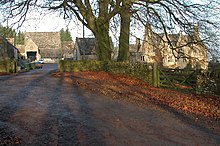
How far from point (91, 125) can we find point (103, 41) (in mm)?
18702

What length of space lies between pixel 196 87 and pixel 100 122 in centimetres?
862

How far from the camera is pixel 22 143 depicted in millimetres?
5449

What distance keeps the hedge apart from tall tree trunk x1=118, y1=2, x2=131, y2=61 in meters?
1.68

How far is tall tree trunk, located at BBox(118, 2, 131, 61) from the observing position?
1961cm

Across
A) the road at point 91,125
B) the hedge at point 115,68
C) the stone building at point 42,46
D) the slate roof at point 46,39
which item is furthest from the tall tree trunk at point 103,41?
the slate roof at point 46,39

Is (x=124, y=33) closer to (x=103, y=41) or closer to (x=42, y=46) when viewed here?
(x=103, y=41)

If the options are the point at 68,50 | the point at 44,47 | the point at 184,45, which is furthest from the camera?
the point at 68,50

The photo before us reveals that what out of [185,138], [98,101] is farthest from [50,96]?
[185,138]

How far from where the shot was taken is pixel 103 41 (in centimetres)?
2533

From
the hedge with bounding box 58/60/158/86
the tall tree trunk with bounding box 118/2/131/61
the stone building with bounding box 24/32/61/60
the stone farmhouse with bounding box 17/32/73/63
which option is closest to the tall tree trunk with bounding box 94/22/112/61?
the hedge with bounding box 58/60/158/86

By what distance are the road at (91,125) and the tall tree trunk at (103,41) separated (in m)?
15.0

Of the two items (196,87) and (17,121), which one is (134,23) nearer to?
(196,87)

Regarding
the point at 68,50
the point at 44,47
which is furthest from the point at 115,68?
the point at 68,50

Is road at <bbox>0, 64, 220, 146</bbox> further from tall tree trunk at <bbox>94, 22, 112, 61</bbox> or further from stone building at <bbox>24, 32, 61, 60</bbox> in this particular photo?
stone building at <bbox>24, 32, 61, 60</bbox>
